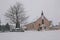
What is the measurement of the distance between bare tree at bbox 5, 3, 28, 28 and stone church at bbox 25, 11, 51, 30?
116 millimetres

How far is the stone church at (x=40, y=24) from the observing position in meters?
1.51

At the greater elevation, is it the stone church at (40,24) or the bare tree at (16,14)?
the bare tree at (16,14)

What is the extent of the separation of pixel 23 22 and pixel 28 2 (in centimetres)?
27

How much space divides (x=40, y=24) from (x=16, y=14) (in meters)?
0.34

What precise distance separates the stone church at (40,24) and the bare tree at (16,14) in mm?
116

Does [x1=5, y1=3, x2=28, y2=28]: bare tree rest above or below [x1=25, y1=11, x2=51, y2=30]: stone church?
above

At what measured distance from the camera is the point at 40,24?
1.53 m
